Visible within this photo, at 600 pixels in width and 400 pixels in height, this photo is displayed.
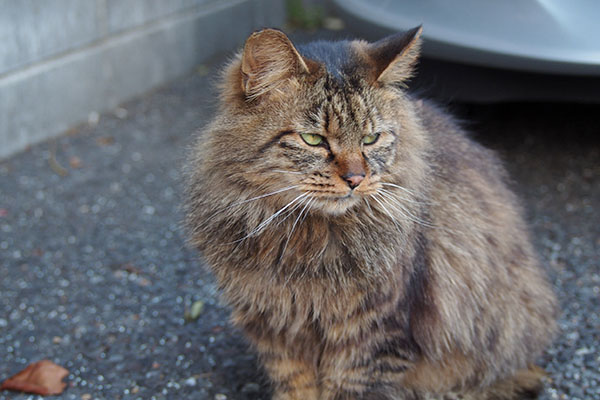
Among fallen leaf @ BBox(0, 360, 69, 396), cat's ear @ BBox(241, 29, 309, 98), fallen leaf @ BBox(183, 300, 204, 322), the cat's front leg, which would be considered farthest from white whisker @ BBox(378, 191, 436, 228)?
fallen leaf @ BBox(0, 360, 69, 396)

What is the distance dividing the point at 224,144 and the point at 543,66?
6.52ft

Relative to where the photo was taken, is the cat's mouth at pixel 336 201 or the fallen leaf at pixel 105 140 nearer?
the cat's mouth at pixel 336 201

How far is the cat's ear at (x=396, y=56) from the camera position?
2.02 metres

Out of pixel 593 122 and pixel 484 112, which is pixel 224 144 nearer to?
pixel 484 112

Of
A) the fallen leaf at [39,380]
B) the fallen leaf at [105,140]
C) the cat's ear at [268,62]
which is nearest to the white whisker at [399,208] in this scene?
the cat's ear at [268,62]

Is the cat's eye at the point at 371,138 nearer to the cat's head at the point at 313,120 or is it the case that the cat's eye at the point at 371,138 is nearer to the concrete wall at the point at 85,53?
the cat's head at the point at 313,120

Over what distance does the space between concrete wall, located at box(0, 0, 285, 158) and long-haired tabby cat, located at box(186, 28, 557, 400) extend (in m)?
2.28

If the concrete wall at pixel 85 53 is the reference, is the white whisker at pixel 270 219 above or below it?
above

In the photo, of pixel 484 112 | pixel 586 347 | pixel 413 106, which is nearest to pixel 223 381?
pixel 413 106

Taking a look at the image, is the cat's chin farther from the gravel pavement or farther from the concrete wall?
the concrete wall

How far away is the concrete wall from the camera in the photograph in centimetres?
402

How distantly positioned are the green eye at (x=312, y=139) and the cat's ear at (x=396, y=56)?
0.28 m

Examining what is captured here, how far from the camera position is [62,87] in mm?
4332

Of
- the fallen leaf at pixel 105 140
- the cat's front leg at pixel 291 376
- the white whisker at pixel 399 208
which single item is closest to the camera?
the white whisker at pixel 399 208
